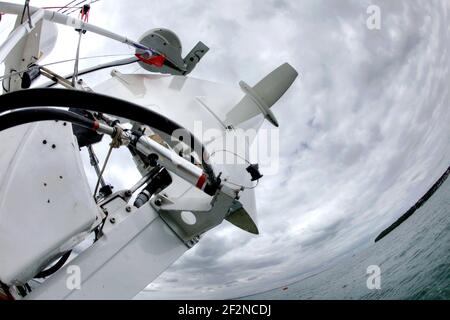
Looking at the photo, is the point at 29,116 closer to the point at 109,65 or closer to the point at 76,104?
the point at 76,104

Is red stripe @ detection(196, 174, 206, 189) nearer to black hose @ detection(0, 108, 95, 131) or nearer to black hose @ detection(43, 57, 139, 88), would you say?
black hose @ detection(0, 108, 95, 131)

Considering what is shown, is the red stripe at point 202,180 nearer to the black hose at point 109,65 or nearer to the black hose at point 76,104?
the black hose at point 76,104

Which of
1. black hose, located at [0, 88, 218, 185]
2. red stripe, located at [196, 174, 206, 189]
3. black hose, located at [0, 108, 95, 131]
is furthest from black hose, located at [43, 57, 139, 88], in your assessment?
red stripe, located at [196, 174, 206, 189]

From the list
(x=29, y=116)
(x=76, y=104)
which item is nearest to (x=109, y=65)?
(x=29, y=116)

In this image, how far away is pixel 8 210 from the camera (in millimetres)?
2400

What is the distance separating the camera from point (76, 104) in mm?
1812

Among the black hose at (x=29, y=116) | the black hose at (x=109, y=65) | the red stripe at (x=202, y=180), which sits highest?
the black hose at (x=109, y=65)

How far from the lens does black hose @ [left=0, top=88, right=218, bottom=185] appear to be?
5.50 ft

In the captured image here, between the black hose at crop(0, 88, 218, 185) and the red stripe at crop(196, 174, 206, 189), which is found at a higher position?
the black hose at crop(0, 88, 218, 185)

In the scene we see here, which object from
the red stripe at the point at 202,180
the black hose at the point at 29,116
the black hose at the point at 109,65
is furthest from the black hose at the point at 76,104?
the black hose at the point at 109,65

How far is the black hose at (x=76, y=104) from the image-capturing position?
1676mm
